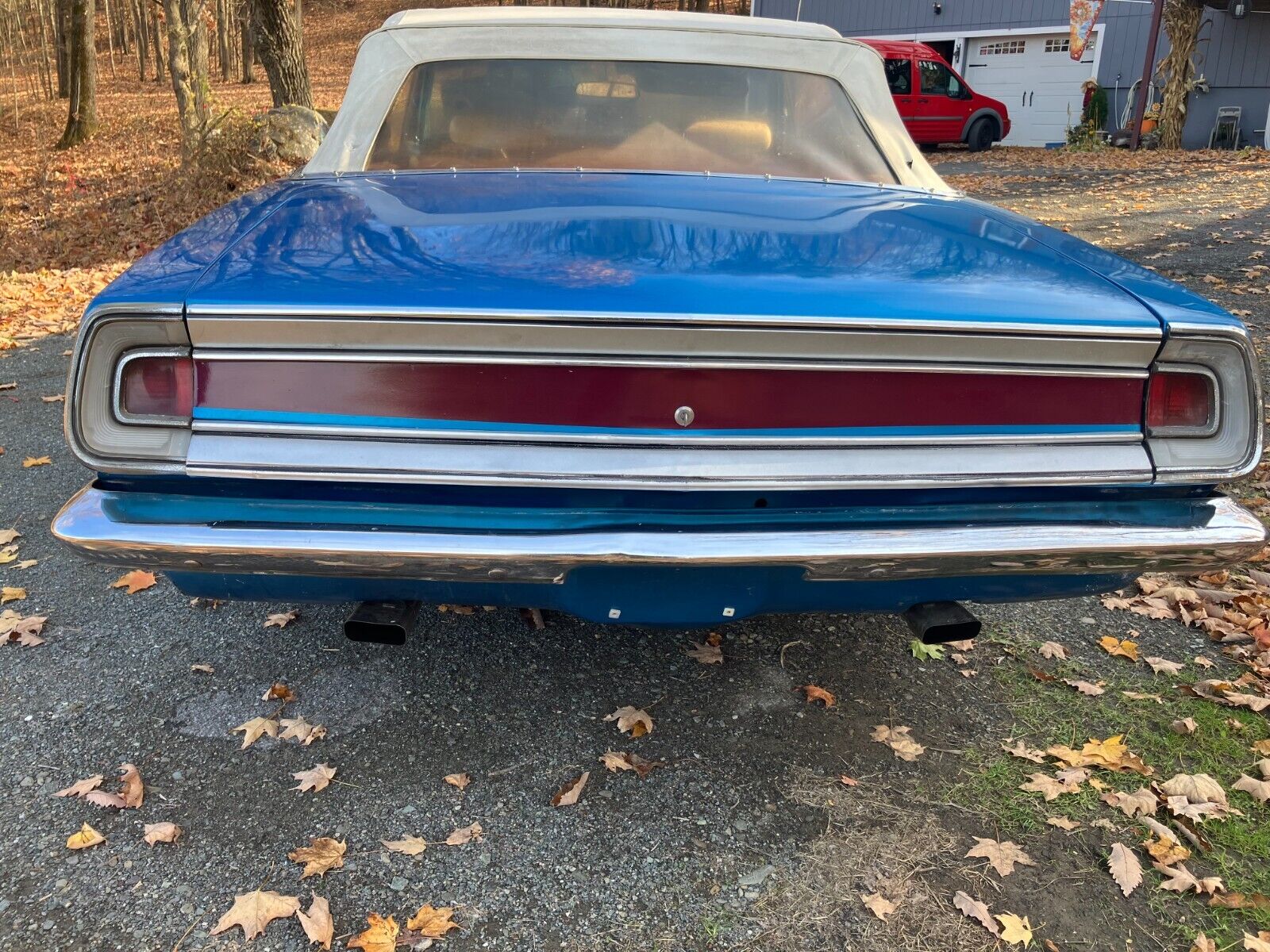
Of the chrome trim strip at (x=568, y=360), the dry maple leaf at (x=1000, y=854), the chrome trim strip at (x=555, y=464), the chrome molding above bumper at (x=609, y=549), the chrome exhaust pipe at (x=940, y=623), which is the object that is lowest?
the dry maple leaf at (x=1000, y=854)

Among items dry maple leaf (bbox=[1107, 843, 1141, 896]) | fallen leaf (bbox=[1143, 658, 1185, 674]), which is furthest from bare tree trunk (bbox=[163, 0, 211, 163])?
dry maple leaf (bbox=[1107, 843, 1141, 896])

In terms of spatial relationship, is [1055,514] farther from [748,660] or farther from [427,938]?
[427,938]

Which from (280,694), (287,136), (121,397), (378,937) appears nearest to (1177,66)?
(287,136)

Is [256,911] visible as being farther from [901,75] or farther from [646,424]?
[901,75]

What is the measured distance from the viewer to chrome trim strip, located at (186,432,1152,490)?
6.06 feet

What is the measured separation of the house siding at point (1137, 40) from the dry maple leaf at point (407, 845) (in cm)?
2035

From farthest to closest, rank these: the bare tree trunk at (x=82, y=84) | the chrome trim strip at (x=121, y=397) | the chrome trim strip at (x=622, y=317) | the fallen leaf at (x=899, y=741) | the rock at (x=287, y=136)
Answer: the bare tree trunk at (x=82, y=84) → the rock at (x=287, y=136) → the fallen leaf at (x=899, y=741) → the chrome trim strip at (x=121, y=397) → the chrome trim strip at (x=622, y=317)

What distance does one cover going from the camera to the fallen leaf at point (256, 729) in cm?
241

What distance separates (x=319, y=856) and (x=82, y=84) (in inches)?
728

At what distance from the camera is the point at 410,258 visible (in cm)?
197

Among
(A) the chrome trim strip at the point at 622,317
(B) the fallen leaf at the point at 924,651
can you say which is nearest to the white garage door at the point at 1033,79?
(B) the fallen leaf at the point at 924,651

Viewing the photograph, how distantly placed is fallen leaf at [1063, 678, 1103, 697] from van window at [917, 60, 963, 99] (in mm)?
16556

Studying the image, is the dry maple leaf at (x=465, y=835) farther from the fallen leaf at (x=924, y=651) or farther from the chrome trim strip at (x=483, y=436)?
the fallen leaf at (x=924, y=651)

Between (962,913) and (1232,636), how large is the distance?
1.63 metres
